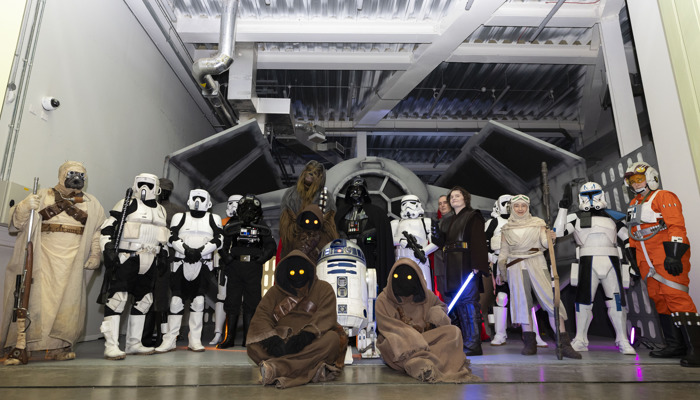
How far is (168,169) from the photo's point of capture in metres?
5.86

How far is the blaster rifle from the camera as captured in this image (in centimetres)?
312

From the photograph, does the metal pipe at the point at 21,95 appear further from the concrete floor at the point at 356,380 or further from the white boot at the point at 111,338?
the concrete floor at the point at 356,380

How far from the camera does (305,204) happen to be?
4277mm

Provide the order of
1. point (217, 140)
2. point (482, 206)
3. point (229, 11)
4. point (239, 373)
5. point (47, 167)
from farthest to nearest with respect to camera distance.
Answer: point (482, 206) → point (217, 140) → point (229, 11) → point (47, 167) → point (239, 373)

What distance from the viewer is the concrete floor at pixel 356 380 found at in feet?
7.30

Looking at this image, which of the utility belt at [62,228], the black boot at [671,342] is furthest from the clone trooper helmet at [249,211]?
the black boot at [671,342]

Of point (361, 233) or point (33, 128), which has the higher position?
point (33, 128)

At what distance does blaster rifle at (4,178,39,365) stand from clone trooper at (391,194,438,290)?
10.4ft

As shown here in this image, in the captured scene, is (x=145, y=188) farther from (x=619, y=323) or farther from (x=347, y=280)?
(x=619, y=323)

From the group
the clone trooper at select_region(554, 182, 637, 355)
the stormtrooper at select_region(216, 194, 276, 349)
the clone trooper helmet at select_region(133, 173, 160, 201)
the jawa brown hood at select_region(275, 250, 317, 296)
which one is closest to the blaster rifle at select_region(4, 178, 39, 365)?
the clone trooper helmet at select_region(133, 173, 160, 201)

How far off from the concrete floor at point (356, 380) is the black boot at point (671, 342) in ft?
0.37

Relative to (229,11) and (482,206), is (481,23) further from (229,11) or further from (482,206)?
(229,11)

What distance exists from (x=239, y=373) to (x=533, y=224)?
2929mm

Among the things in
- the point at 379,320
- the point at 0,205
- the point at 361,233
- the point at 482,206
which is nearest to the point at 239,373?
the point at 379,320
